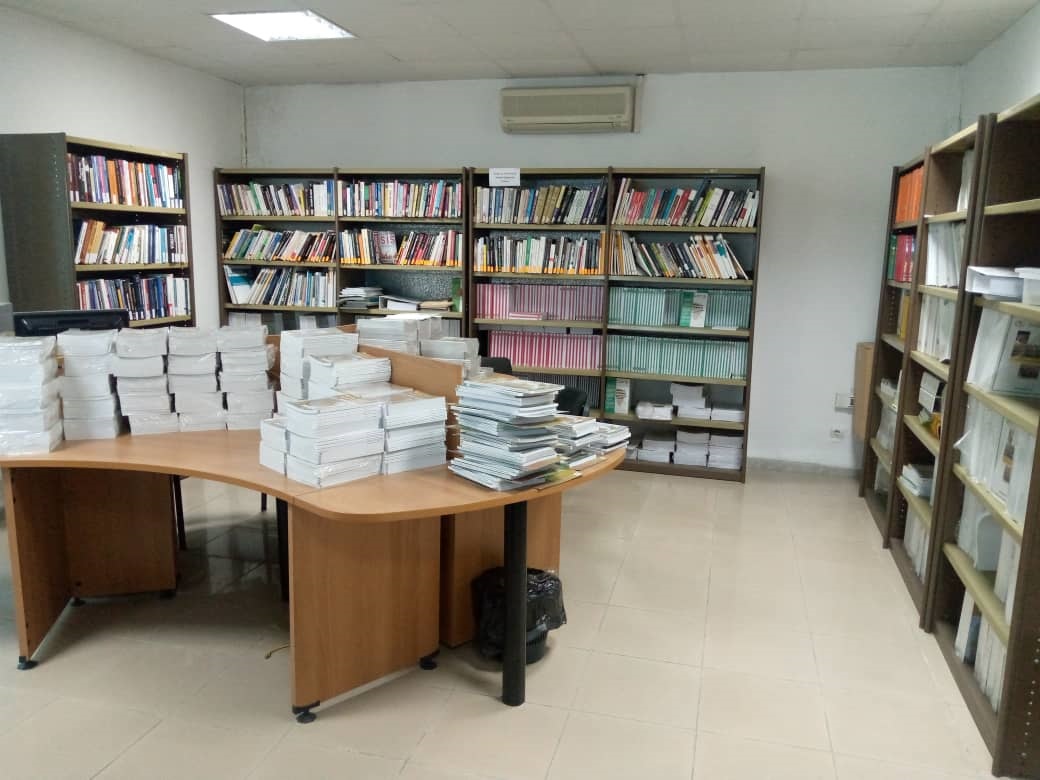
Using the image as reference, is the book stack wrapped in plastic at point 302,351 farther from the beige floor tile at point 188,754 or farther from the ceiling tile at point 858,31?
the ceiling tile at point 858,31

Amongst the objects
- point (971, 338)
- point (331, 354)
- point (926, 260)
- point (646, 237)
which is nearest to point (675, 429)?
point (646, 237)

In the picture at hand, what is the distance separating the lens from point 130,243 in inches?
184


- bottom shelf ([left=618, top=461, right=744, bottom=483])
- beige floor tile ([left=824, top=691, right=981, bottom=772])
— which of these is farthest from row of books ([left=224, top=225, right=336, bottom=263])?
beige floor tile ([left=824, top=691, right=981, bottom=772])

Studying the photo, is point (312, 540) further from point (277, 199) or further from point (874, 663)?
point (277, 199)

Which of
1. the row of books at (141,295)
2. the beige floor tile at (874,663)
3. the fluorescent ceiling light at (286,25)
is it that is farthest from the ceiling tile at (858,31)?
the row of books at (141,295)

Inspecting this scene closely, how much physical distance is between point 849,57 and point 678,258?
1.61m

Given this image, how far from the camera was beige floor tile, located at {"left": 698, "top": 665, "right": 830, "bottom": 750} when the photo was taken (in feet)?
8.13

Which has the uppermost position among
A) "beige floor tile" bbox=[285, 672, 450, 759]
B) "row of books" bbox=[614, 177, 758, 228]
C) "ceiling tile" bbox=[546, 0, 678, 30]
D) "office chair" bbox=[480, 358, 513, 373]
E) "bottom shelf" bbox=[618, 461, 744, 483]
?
"ceiling tile" bbox=[546, 0, 678, 30]

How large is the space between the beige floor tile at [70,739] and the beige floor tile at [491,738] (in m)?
0.94

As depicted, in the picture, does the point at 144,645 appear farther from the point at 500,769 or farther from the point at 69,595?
the point at 500,769

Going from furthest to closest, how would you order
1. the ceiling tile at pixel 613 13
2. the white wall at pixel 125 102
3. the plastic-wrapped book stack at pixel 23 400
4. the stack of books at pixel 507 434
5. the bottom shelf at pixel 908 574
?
the white wall at pixel 125 102 → the ceiling tile at pixel 613 13 → the bottom shelf at pixel 908 574 → the plastic-wrapped book stack at pixel 23 400 → the stack of books at pixel 507 434

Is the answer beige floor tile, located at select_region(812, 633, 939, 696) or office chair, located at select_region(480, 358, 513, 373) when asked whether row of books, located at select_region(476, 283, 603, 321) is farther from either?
beige floor tile, located at select_region(812, 633, 939, 696)

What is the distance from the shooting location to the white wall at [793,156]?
5055 mm

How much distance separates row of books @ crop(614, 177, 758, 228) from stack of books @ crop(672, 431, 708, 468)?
1482 mm
